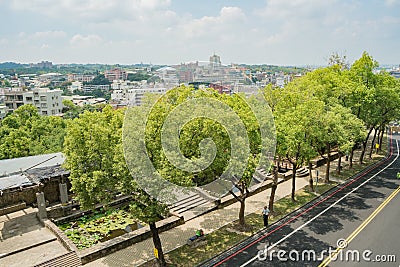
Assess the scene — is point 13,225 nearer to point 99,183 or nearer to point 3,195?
point 3,195

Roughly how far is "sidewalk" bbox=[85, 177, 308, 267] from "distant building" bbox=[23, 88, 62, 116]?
55881 mm

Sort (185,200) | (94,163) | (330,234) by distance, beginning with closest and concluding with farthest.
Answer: (94,163) < (330,234) < (185,200)

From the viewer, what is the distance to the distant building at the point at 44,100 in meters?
61.3

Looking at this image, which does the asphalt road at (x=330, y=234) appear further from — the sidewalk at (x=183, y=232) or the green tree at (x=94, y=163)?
the green tree at (x=94, y=163)

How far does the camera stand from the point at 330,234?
48.9 feet

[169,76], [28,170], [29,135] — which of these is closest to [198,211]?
[169,76]

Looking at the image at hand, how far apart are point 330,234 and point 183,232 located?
23.4 ft

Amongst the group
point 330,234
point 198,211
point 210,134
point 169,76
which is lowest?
point 330,234

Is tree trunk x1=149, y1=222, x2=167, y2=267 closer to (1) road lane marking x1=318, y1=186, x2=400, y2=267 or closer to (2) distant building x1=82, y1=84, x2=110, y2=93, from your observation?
(1) road lane marking x1=318, y1=186, x2=400, y2=267

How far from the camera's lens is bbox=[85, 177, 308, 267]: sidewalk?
42.0 ft

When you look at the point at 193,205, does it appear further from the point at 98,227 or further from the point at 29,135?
the point at 29,135

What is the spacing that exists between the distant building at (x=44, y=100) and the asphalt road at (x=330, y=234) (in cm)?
5885

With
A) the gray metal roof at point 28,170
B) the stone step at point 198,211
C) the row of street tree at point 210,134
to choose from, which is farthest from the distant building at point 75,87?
the stone step at point 198,211

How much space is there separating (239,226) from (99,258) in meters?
6.78
